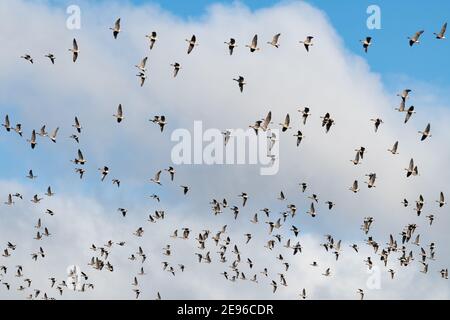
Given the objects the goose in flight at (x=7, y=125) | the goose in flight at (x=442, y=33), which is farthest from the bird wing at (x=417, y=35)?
the goose in flight at (x=7, y=125)

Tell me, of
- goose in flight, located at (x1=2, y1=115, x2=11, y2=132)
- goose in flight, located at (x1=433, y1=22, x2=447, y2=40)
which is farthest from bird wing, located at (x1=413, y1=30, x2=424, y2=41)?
goose in flight, located at (x1=2, y1=115, x2=11, y2=132)

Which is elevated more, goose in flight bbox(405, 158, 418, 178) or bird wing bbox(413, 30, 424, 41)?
bird wing bbox(413, 30, 424, 41)

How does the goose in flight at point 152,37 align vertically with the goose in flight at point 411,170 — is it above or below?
above

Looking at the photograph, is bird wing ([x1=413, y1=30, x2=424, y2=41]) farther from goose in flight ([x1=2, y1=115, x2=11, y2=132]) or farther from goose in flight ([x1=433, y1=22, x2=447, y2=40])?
goose in flight ([x1=2, y1=115, x2=11, y2=132])

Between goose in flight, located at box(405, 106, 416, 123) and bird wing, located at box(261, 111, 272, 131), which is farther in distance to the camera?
goose in flight, located at box(405, 106, 416, 123)

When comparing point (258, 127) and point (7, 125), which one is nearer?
point (258, 127)

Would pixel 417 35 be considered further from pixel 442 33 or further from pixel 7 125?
pixel 7 125

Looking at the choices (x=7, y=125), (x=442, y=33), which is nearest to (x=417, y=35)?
(x=442, y=33)

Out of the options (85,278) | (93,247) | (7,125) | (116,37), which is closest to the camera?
(116,37)

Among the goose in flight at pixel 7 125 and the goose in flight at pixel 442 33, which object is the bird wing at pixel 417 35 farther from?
the goose in flight at pixel 7 125
